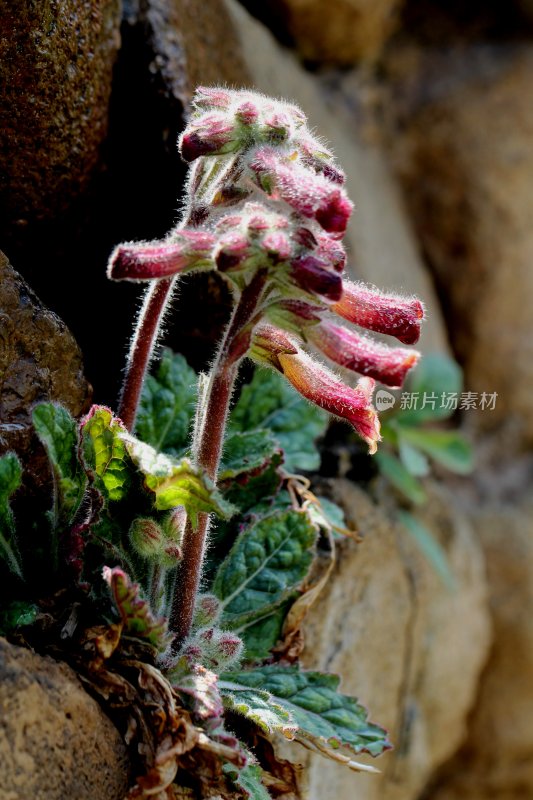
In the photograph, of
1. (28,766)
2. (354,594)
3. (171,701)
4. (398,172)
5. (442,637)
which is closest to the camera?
(28,766)

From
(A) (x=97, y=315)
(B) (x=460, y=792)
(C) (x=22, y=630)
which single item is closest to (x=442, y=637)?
(B) (x=460, y=792)

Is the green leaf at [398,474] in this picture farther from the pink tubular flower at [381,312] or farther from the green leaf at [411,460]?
the pink tubular flower at [381,312]

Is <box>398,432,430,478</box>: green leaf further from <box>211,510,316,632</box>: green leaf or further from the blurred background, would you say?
<box>211,510,316,632</box>: green leaf

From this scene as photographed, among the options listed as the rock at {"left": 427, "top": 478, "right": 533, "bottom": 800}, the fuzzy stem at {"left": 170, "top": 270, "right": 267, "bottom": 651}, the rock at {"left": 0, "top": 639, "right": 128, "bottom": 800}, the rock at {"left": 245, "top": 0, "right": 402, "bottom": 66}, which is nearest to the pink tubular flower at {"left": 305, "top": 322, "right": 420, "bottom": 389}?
the fuzzy stem at {"left": 170, "top": 270, "right": 267, "bottom": 651}

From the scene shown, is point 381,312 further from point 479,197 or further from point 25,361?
point 479,197

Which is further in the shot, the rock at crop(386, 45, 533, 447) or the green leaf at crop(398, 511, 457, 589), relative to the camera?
the rock at crop(386, 45, 533, 447)

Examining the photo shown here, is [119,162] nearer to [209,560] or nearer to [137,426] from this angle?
[137,426]
